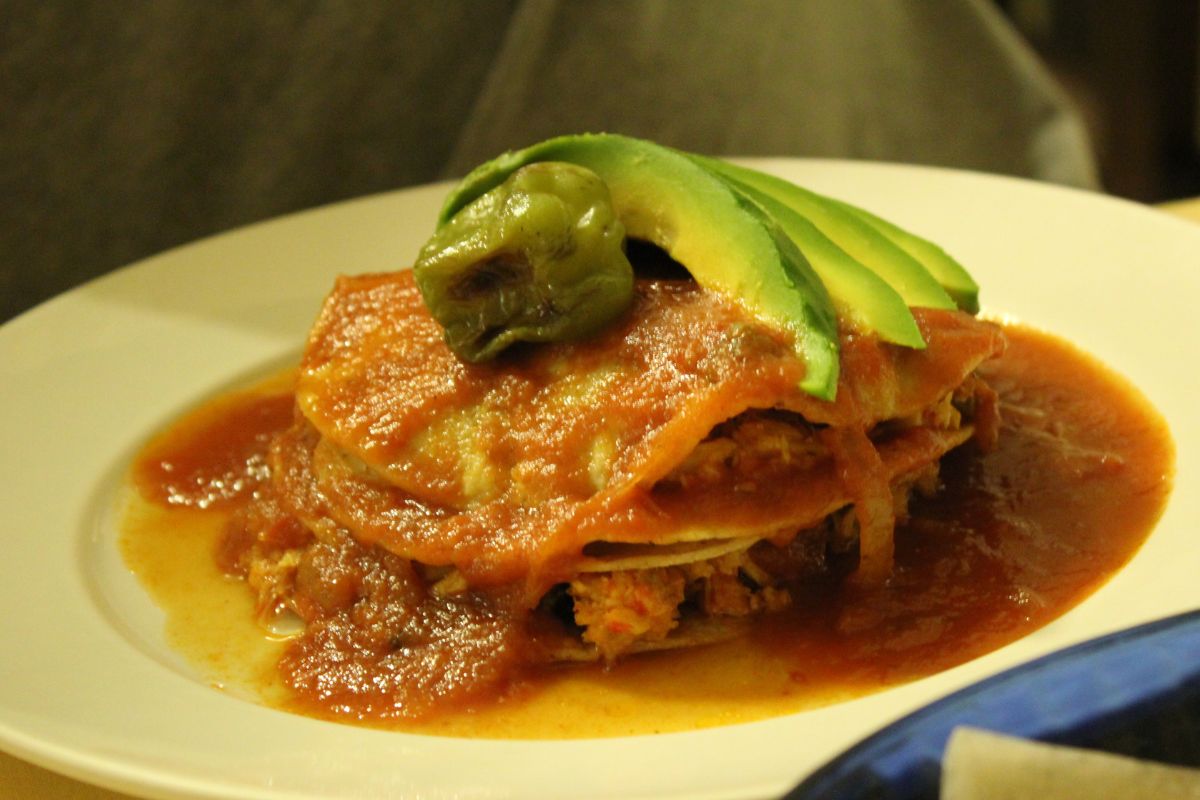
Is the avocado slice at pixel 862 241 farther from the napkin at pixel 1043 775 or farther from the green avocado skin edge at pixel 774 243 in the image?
the napkin at pixel 1043 775

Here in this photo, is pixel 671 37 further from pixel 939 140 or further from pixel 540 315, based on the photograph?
pixel 540 315

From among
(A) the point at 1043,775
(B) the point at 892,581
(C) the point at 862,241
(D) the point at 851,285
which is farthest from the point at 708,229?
(A) the point at 1043,775

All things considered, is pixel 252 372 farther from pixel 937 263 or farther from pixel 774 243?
pixel 937 263

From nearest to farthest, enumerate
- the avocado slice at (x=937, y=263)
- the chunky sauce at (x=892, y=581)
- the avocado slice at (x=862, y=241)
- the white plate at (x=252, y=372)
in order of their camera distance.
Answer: the white plate at (x=252, y=372) → the chunky sauce at (x=892, y=581) → the avocado slice at (x=862, y=241) → the avocado slice at (x=937, y=263)

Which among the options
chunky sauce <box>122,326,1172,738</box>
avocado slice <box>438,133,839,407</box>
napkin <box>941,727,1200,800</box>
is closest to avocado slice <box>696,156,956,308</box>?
avocado slice <box>438,133,839,407</box>

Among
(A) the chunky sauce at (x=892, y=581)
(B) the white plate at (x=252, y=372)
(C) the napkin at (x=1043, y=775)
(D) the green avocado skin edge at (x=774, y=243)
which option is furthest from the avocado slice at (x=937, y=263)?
(C) the napkin at (x=1043, y=775)

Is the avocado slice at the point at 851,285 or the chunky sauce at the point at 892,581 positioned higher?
the avocado slice at the point at 851,285

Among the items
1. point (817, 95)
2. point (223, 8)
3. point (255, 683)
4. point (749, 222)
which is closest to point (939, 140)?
point (817, 95)

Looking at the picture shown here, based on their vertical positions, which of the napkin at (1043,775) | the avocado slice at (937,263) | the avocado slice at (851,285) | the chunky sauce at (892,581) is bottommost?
the chunky sauce at (892,581)

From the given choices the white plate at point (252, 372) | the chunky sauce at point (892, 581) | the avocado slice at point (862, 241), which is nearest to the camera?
the white plate at point (252, 372)
